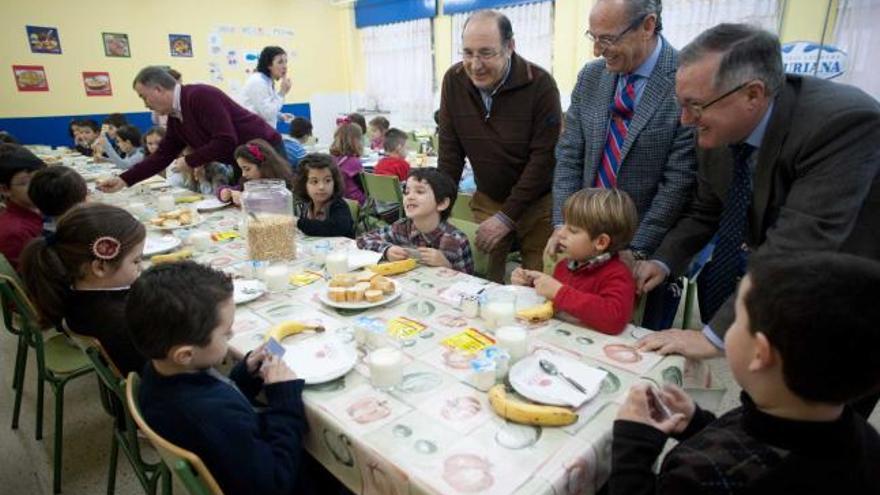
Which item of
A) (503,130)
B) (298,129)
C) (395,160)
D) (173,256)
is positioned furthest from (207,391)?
(298,129)

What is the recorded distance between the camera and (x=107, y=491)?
1925 millimetres

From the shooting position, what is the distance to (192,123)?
3.27 meters

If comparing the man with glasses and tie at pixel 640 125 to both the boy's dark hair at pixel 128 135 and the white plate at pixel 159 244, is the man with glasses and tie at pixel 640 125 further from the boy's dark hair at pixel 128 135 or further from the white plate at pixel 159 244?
the boy's dark hair at pixel 128 135

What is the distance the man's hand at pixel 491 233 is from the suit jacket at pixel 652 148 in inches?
17.3

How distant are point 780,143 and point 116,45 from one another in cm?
819

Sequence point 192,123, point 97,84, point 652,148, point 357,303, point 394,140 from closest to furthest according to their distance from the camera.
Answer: point 357,303 < point 652,148 < point 192,123 < point 394,140 < point 97,84

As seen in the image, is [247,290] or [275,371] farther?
[247,290]

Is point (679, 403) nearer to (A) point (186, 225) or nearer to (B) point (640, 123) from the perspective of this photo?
(B) point (640, 123)

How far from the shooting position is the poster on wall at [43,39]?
621 centimetres

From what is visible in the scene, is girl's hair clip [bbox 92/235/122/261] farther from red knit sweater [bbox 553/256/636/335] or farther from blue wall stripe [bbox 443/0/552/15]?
blue wall stripe [bbox 443/0/552/15]

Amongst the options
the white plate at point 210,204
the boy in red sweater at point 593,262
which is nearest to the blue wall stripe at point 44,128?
the white plate at point 210,204

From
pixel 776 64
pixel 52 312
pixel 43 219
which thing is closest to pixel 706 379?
pixel 776 64

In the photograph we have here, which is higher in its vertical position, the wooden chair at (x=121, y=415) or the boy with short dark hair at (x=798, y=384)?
the boy with short dark hair at (x=798, y=384)

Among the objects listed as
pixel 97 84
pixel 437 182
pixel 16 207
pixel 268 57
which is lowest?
pixel 16 207
